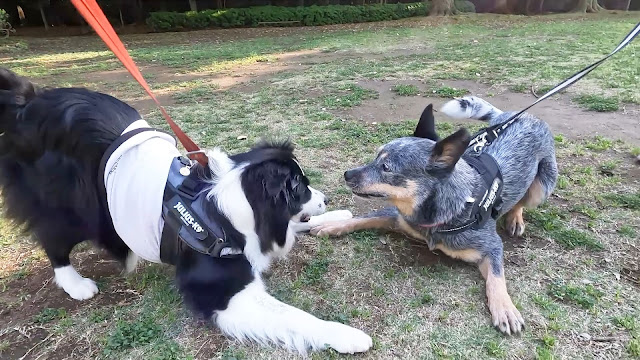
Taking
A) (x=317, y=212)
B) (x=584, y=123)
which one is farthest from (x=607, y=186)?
(x=317, y=212)

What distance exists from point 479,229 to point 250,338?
181 centimetres

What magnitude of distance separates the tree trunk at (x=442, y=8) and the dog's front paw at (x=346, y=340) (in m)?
24.3

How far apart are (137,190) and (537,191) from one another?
3.21m

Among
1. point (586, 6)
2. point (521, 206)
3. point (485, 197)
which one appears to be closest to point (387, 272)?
point (485, 197)

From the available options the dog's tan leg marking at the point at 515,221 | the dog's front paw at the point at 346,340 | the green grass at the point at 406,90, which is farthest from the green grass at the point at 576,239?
the green grass at the point at 406,90

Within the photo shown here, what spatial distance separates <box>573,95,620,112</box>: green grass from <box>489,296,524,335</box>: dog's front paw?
4.92 m

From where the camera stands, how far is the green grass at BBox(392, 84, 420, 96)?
734cm

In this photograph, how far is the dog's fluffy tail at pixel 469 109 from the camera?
3869 mm

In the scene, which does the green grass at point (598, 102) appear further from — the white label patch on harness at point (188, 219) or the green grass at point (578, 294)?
the white label patch on harness at point (188, 219)

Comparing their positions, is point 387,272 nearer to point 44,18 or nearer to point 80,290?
point 80,290

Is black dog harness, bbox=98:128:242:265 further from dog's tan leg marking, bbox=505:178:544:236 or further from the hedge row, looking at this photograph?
the hedge row

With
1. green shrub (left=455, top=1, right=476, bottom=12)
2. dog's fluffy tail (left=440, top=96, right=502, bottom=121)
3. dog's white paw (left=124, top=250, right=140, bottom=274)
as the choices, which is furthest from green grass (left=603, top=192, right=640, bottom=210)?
green shrub (left=455, top=1, right=476, bottom=12)

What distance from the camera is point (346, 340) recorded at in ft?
8.16

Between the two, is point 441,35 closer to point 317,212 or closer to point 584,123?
point 584,123
